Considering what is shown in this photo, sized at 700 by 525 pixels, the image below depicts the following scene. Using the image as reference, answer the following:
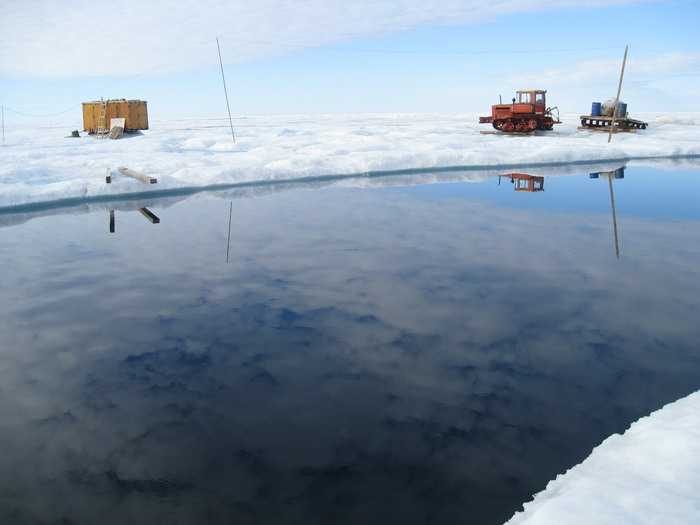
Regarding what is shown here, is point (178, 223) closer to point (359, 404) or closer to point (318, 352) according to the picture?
point (318, 352)

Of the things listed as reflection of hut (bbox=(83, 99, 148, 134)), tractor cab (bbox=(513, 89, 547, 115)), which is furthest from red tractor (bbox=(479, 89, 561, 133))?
reflection of hut (bbox=(83, 99, 148, 134))

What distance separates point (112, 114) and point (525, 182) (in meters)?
23.7

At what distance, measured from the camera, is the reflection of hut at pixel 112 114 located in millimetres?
31719

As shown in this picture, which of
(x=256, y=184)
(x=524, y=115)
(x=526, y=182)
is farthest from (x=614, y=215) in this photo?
(x=524, y=115)

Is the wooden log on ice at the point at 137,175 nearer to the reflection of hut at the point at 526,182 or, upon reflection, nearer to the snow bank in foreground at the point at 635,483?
the reflection of hut at the point at 526,182

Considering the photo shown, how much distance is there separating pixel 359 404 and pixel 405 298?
260 centimetres

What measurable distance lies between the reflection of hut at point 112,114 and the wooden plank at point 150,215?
20.6m

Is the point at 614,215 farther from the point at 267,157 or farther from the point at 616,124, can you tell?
the point at 616,124

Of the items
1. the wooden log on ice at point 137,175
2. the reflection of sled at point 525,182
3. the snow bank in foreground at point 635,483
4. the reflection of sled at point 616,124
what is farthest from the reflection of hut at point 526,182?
the reflection of sled at point 616,124

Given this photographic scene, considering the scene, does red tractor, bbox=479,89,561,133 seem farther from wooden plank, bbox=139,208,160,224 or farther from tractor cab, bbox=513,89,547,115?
wooden plank, bbox=139,208,160,224

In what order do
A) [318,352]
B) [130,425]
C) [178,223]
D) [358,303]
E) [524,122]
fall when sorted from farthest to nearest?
[524,122]
[178,223]
[358,303]
[318,352]
[130,425]

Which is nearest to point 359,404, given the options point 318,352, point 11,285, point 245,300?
point 318,352

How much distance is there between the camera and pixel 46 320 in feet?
21.9

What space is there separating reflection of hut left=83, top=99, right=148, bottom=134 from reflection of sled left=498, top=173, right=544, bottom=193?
2195 centimetres
